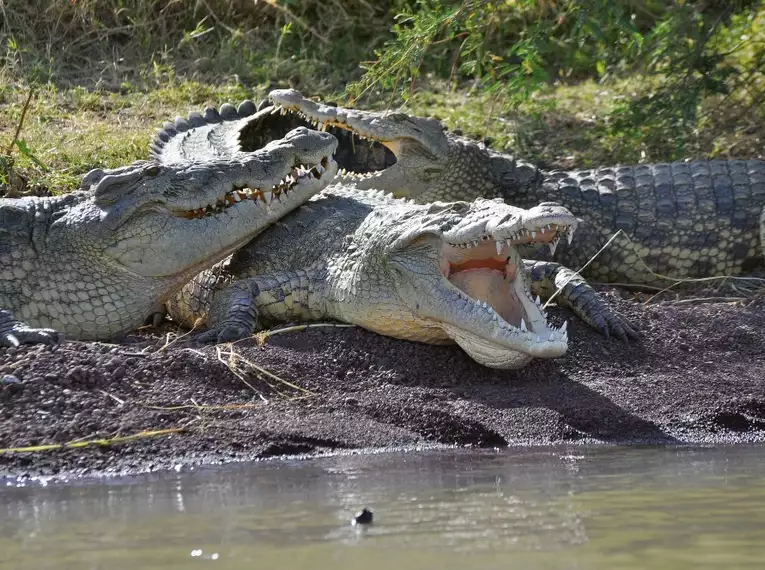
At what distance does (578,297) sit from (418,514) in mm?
2758

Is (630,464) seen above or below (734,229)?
below

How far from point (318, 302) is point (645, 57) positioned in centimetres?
440

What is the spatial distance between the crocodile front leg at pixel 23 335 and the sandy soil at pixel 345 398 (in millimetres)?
150

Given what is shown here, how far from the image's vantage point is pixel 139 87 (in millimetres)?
9805

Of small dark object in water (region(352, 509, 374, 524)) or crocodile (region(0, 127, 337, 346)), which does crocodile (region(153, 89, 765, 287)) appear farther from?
small dark object in water (region(352, 509, 374, 524))

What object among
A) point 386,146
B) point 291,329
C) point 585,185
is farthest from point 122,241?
point 585,185

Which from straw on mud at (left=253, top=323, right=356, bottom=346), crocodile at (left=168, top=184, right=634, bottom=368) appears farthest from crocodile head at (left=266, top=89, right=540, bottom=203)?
straw on mud at (left=253, top=323, right=356, bottom=346)

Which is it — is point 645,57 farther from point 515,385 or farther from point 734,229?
point 515,385

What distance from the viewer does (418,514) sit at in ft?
12.9

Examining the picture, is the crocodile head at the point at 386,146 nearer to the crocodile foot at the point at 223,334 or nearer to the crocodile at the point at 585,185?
the crocodile at the point at 585,185

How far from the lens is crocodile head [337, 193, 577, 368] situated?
5406 mm

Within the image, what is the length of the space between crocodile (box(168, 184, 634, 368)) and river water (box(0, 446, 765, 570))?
791 millimetres

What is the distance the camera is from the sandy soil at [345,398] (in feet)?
16.5

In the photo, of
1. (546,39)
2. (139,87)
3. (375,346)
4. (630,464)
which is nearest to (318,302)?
(375,346)
